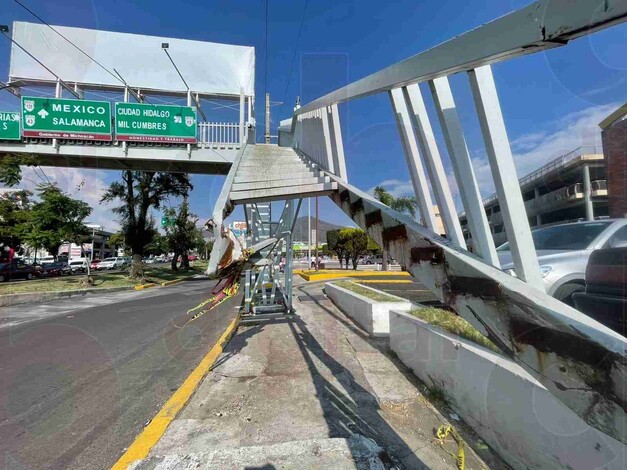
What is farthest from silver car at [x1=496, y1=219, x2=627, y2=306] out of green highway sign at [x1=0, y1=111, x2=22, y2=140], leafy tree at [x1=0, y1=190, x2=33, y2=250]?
leafy tree at [x1=0, y1=190, x2=33, y2=250]

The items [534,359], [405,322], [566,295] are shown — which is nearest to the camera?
[534,359]

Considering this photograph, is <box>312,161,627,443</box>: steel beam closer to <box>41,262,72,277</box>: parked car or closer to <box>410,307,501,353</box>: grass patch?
<box>410,307,501,353</box>: grass patch

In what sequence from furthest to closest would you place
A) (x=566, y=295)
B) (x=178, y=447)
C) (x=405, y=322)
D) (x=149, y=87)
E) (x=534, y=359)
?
(x=149, y=87) < (x=405, y=322) < (x=566, y=295) < (x=178, y=447) < (x=534, y=359)

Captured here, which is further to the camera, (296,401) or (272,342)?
(272,342)

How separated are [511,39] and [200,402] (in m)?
4.32

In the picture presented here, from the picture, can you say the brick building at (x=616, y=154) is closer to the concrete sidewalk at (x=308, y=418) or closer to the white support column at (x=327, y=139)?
the concrete sidewalk at (x=308, y=418)

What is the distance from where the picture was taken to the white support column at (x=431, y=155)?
232 cm

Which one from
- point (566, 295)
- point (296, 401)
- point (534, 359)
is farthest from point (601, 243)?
point (296, 401)

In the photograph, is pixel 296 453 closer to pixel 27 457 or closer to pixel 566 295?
pixel 27 457

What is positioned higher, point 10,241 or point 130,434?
point 10,241

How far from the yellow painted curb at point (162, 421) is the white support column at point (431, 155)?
316 cm

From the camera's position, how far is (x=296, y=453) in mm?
2799

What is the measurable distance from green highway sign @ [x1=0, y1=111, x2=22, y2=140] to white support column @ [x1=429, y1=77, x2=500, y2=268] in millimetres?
21513

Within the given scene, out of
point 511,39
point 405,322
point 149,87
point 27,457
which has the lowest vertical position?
point 27,457
